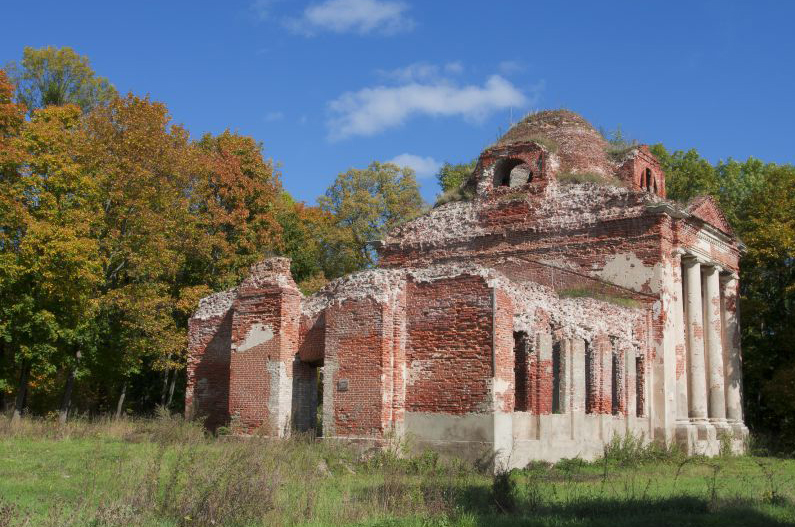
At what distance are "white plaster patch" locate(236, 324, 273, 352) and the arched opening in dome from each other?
387 inches

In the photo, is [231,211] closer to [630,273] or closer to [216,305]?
[216,305]

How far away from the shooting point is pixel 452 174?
4425 cm

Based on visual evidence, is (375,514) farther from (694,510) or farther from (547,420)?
(547,420)

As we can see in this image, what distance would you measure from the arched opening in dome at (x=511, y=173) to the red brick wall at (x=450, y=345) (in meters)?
9.35

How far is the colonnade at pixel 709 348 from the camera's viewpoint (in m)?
23.3

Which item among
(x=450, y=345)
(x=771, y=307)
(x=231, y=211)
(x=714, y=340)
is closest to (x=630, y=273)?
(x=714, y=340)

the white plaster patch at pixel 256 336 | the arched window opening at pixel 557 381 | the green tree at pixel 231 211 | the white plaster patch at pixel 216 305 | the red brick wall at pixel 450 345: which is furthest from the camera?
the green tree at pixel 231 211

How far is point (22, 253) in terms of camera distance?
67.5 ft

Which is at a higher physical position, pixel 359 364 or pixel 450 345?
pixel 450 345

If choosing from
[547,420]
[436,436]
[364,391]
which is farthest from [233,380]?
[547,420]

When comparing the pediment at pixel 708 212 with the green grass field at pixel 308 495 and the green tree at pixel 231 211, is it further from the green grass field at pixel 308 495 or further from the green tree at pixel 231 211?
the green tree at pixel 231 211

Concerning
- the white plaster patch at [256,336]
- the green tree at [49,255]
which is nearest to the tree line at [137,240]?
the green tree at [49,255]

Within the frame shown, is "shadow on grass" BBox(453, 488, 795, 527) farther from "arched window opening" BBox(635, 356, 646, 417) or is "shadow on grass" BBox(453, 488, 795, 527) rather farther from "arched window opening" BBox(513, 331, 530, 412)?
"arched window opening" BBox(635, 356, 646, 417)

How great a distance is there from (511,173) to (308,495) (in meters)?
18.6
